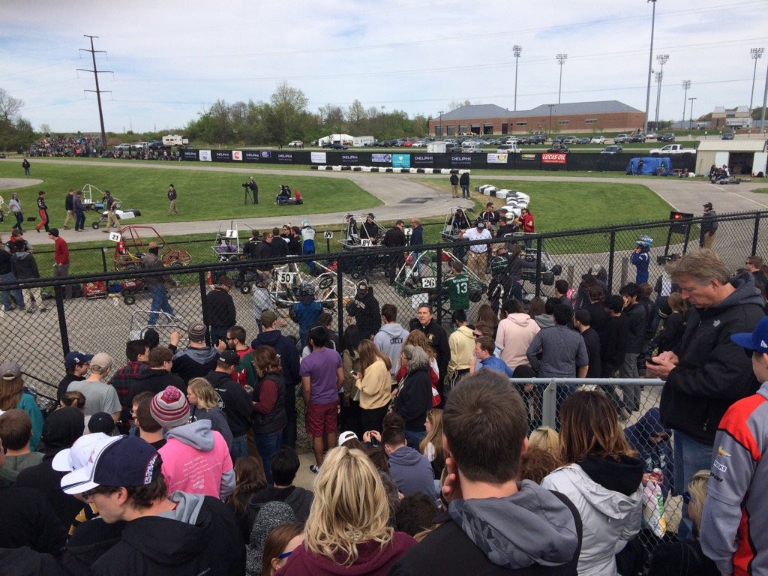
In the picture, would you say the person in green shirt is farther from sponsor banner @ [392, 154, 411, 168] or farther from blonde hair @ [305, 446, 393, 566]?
sponsor banner @ [392, 154, 411, 168]

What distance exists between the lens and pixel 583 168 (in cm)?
4534

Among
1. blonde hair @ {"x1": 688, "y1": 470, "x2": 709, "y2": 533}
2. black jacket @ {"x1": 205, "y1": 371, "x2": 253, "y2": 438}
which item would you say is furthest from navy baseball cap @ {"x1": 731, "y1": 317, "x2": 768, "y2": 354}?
black jacket @ {"x1": 205, "y1": 371, "x2": 253, "y2": 438}

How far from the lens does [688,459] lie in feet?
12.3

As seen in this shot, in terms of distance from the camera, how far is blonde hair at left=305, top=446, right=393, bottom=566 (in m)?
2.43

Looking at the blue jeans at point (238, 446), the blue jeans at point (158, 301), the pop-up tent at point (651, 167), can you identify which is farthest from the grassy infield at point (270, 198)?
the blue jeans at point (238, 446)

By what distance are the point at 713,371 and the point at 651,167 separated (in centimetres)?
4459

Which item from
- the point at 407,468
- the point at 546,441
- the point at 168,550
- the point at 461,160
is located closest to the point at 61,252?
the point at 407,468

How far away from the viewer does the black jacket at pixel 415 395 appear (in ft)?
20.0

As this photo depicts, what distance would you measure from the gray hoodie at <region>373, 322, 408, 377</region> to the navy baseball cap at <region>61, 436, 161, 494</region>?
4643 mm

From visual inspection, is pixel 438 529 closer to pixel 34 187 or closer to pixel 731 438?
pixel 731 438

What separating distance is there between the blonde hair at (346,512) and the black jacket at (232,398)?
3137mm

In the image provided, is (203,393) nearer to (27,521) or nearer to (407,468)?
(27,521)

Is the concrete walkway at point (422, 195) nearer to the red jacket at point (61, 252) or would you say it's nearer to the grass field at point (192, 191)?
the grass field at point (192, 191)

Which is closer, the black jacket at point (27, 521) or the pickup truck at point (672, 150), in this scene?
the black jacket at point (27, 521)
